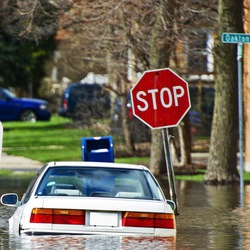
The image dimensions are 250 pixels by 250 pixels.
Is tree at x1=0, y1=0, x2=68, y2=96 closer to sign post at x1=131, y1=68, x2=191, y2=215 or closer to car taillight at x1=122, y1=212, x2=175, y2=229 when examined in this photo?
sign post at x1=131, y1=68, x2=191, y2=215

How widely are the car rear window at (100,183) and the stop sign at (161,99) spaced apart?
471cm

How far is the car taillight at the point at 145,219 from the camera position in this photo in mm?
12192

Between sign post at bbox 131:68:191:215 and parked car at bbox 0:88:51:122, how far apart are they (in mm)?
32963

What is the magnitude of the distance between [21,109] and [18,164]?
2103 centimetres

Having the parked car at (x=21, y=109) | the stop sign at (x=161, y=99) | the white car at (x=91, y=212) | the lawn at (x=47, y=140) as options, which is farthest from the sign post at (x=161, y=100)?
the parked car at (x=21, y=109)

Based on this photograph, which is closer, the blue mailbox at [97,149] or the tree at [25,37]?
the blue mailbox at [97,149]

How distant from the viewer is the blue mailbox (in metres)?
21.8

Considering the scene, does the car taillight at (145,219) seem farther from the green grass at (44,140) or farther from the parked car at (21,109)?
the parked car at (21,109)

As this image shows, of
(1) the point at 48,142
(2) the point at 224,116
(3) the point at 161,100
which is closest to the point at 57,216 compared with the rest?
(3) the point at 161,100

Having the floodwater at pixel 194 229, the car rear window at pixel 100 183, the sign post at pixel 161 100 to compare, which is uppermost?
the sign post at pixel 161 100

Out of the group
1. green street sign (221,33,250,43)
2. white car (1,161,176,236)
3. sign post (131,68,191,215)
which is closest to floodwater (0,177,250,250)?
white car (1,161,176,236)

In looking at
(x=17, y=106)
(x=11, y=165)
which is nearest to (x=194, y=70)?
(x=11, y=165)

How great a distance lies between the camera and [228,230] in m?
16.3

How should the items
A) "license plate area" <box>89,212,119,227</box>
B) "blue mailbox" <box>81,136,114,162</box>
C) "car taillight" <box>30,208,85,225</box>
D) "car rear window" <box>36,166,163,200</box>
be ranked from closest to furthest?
1. "car taillight" <box>30,208,85,225</box>
2. "license plate area" <box>89,212,119,227</box>
3. "car rear window" <box>36,166,163,200</box>
4. "blue mailbox" <box>81,136,114,162</box>
